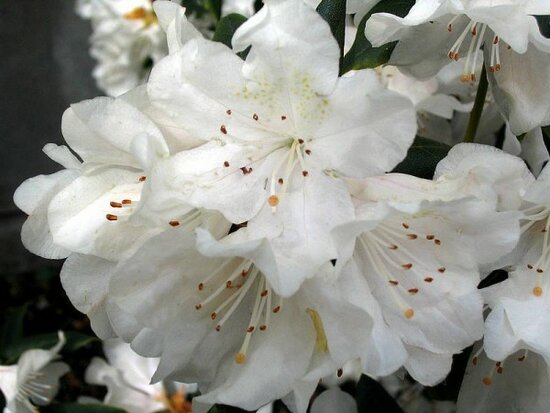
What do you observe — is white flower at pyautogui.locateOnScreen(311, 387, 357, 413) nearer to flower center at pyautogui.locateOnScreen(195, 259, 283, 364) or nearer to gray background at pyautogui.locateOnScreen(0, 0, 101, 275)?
flower center at pyautogui.locateOnScreen(195, 259, 283, 364)

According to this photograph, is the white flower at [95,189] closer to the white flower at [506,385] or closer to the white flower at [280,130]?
the white flower at [280,130]

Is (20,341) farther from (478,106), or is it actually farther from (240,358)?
(478,106)

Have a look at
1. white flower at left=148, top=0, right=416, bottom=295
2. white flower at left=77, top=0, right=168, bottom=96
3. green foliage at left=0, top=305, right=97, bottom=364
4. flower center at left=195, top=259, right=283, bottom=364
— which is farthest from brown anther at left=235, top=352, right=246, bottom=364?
white flower at left=77, top=0, right=168, bottom=96

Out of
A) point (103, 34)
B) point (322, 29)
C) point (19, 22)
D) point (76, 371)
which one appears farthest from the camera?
point (19, 22)

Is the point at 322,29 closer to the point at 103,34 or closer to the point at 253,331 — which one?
the point at 253,331

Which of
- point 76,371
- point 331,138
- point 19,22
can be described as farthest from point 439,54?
point 19,22

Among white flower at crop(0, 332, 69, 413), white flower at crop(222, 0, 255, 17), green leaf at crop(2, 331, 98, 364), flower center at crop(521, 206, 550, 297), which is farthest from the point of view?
white flower at crop(222, 0, 255, 17)

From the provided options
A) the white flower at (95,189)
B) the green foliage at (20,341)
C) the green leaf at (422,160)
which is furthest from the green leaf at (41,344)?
the green leaf at (422,160)
